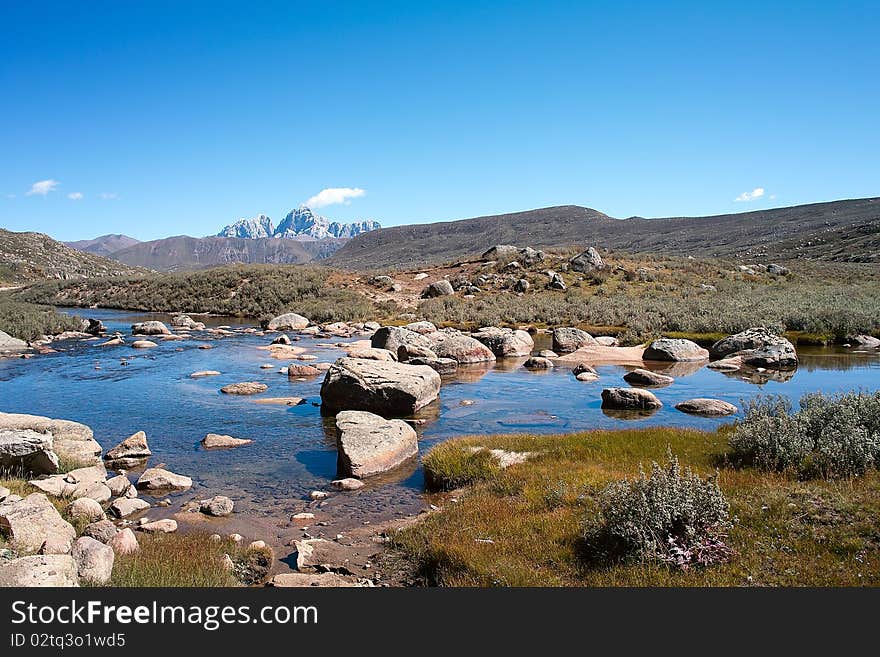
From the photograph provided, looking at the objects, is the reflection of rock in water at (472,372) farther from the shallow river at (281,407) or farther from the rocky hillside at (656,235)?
the rocky hillside at (656,235)

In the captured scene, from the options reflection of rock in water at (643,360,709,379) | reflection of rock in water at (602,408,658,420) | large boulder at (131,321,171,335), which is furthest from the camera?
large boulder at (131,321,171,335)

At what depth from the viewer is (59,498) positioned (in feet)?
35.8

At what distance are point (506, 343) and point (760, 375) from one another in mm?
12744

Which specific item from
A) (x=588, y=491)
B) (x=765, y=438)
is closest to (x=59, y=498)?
(x=588, y=491)

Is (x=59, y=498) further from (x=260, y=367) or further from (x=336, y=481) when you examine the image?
(x=260, y=367)

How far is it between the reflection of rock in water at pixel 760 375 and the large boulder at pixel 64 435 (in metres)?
24.1

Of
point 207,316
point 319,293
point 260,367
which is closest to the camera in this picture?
point 260,367

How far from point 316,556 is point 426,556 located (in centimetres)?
184

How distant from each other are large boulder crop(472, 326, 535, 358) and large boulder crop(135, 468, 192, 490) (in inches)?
856

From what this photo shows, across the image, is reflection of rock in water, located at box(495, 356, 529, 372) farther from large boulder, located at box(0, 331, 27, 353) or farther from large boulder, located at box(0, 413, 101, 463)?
large boulder, located at box(0, 331, 27, 353)

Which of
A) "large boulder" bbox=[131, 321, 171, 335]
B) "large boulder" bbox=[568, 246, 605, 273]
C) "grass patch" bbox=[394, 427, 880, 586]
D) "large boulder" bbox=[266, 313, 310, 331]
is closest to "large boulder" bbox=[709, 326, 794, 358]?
"grass patch" bbox=[394, 427, 880, 586]

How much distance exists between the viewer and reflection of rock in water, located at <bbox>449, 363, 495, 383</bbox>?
25906 mm

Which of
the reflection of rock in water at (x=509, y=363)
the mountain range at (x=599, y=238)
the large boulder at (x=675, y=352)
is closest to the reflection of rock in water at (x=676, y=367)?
the large boulder at (x=675, y=352)

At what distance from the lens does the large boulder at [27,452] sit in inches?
462
